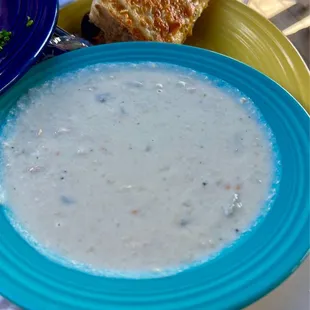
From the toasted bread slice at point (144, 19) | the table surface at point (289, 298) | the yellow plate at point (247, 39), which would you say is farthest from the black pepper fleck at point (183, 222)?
the toasted bread slice at point (144, 19)

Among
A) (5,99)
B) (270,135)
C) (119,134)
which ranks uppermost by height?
(270,135)

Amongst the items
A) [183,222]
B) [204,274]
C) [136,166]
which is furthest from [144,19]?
[204,274]

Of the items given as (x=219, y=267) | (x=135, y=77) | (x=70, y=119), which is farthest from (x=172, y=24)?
(x=219, y=267)

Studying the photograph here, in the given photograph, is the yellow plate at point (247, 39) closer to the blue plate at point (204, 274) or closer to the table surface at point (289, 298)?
the blue plate at point (204, 274)

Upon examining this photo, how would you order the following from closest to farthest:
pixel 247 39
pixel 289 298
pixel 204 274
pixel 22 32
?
pixel 204 274
pixel 289 298
pixel 22 32
pixel 247 39

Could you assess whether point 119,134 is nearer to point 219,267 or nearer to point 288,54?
point 219,267

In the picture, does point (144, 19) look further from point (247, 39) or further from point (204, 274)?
point (204, 274)

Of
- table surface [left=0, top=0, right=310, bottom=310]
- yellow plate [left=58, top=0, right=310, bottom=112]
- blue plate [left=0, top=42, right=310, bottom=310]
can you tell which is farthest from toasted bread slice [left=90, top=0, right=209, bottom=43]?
table surface [left=0, top=0, right=310, bottom=310]
